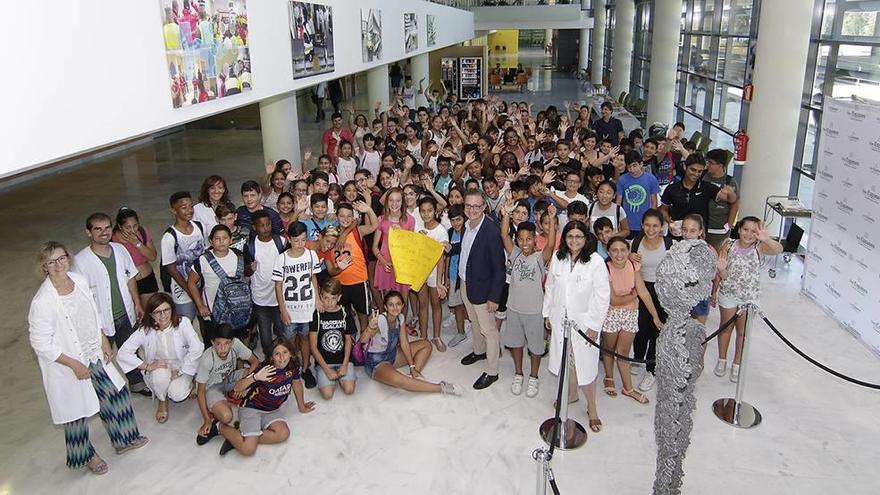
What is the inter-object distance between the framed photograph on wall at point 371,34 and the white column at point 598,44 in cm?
2512

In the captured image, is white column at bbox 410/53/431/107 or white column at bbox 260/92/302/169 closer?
white column at bbox 260/92/302/169

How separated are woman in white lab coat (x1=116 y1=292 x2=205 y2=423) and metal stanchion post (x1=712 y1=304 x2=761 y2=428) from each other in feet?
15.1

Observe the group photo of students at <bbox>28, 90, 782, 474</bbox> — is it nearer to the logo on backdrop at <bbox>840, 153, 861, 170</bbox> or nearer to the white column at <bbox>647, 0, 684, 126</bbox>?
the logo on backdrop at <bbox>840, 153, 861, 170</bbox>

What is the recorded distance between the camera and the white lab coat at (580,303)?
5.17 m

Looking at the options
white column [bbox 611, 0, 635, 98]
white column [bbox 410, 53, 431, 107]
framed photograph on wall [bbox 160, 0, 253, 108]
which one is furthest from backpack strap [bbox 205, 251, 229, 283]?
white column [bbox 611, 0, 635, 98]

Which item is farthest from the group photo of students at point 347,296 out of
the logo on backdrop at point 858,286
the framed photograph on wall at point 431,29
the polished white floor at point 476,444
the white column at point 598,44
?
the white column at point 598,44

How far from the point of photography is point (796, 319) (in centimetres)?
762

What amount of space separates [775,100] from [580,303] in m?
6.32

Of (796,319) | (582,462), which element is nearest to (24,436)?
(582,462)

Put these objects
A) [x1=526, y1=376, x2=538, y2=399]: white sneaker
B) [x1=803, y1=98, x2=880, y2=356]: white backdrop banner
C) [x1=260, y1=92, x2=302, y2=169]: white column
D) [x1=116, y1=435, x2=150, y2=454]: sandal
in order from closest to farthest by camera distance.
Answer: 1. [x1=116, y1=435, x2=150, y2=454]: sandal
2. [x1=526, y1=376, x2=538, y2=399]: white sneaker
3. [x1=803, y1=98, x2=880, y2=356]: white backdrop banner
4. [x1=260, y1=92, x2=302, y2=169]: white column

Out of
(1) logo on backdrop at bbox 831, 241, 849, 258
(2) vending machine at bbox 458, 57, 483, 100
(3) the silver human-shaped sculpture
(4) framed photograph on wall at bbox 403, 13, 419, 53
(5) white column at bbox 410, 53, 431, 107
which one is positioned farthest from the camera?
(2) vending machine at bbox 458, 57, 483, 100

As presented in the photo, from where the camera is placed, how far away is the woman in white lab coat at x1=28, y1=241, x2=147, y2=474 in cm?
461

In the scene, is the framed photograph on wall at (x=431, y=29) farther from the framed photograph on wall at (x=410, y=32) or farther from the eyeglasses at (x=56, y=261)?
the eyeglasses at (x=56, y=261)

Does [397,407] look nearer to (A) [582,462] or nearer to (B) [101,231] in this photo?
(A) [582,462]
